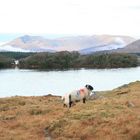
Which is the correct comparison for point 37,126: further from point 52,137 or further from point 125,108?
point 125,108

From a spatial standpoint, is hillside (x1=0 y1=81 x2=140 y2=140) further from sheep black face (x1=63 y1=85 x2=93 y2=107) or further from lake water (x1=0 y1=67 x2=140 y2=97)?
lake water (x1=0 y1=67 x2=140 y2=97)

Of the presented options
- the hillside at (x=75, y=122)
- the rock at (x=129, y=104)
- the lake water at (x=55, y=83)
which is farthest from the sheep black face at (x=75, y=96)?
the lake water at (x=55, y=83)

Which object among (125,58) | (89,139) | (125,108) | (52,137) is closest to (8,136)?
(52,137)

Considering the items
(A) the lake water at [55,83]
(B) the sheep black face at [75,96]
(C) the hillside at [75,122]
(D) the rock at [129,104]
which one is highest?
(B) the sheep black face at [75,96]

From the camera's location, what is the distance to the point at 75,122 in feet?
64.4

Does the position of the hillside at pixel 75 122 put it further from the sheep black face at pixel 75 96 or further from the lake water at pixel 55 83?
the lake water at pixel 55 83

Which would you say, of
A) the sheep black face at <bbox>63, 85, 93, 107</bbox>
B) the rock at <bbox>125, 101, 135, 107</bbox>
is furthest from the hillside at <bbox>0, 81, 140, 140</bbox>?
the sheep black face at <bbox>63, 85, 93, 107</bbox>

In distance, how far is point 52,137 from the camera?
1858cm

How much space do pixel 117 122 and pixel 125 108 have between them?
405 cm

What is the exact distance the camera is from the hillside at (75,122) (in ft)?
58.1

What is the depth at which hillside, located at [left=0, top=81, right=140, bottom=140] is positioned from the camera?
17719 mm

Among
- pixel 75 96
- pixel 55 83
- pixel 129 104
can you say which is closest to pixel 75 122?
pixel 129 104

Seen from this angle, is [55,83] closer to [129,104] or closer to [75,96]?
[75,96]

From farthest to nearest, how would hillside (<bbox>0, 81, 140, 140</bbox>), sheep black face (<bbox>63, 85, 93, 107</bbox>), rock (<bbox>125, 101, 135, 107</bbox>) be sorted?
1. sheep black face (<bbox>63, 85, 93, 107</bbox>)
2. rock (<bbox>125, 101, 135, 107</bbox>)
3. hillside (<bbox>0, 81, 140, 140</bbox>)
